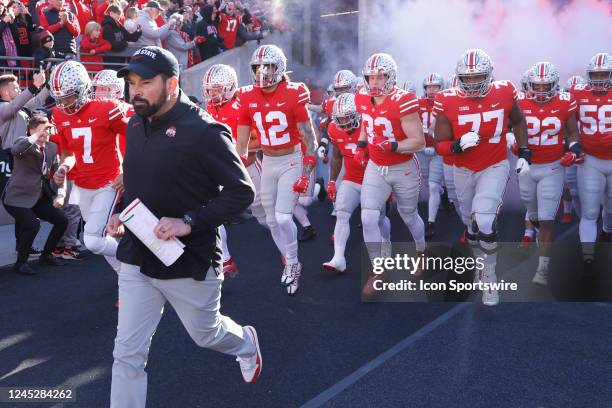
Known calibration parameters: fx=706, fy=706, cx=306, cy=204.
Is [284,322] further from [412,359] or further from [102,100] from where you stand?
[102,100]

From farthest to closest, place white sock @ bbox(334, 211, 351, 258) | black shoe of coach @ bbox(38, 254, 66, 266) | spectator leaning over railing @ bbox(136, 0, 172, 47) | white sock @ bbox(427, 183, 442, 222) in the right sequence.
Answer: spectator leaning over railing @ bbox(136, 0, 172, 47), white sock @ bbox(427, 183, 442, 222), black shoe of coach @ bbox(38, 254, 66, 266), white sock @ bbox(334, 211, 351, 258)

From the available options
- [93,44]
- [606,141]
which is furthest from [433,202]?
[93,44]

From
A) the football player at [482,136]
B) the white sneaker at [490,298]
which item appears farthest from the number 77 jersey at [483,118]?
the white sneaker at [490,298]

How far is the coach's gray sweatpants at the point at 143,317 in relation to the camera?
3.13 metres

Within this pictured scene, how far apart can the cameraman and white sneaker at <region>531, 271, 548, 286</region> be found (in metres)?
4.44

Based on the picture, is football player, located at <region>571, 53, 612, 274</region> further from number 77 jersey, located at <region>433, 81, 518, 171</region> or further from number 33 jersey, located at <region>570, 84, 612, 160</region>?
number 77 jersey, located at <region>433, 81, 518, 171</region>

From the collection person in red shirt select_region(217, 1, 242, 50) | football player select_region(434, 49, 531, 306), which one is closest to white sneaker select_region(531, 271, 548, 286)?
football player select_region(434, 49, 531, 306)

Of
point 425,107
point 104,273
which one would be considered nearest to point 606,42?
point 425,107

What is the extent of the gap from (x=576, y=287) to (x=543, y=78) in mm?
1822

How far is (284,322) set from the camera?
5.21 metres

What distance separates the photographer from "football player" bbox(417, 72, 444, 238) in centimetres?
861

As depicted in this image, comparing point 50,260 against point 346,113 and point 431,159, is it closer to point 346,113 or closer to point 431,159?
point 346,113

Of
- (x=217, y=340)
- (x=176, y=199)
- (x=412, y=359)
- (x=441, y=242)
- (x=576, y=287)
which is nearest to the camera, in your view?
(x=176, y=199)

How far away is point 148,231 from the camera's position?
10.1 ft
